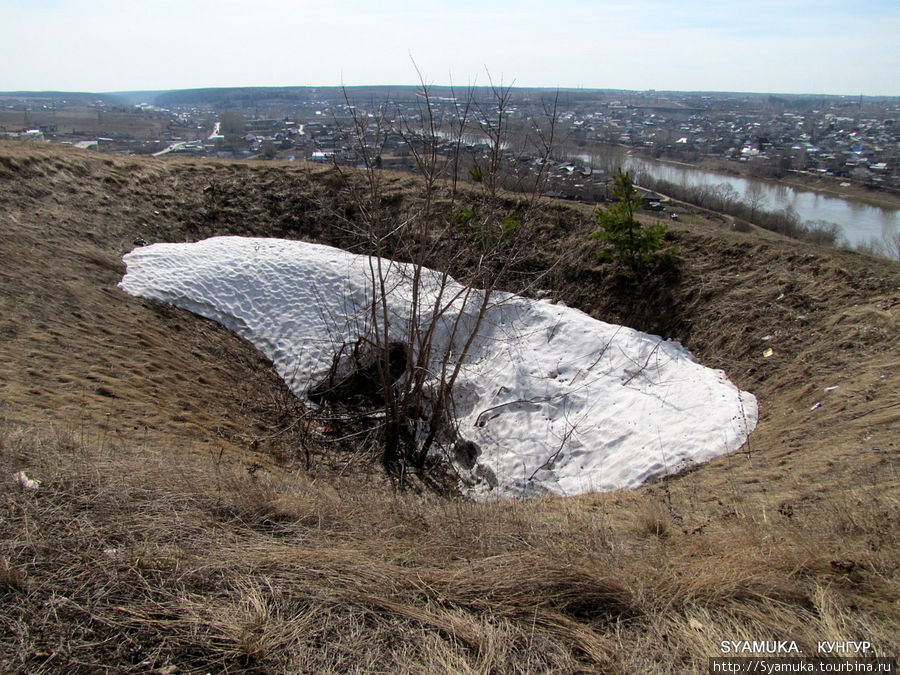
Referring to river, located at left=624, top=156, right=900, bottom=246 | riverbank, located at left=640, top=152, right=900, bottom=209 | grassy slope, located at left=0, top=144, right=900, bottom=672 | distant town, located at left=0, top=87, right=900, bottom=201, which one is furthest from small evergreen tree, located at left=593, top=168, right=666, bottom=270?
riverbank, located at left=640, top=152, right=900, bottom=209

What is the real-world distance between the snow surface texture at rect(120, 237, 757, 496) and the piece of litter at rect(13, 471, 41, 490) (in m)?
4.13

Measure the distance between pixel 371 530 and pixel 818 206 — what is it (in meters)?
28.2

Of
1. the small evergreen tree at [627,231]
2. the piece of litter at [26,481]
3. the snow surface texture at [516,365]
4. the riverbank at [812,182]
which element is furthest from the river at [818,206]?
the piece of litter at [26,481]

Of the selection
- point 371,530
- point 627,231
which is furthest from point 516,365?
point 371,530

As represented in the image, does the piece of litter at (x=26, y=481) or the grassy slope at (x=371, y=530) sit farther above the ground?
the piece of litter at (x=26, y=481)

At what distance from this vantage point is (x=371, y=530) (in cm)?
373

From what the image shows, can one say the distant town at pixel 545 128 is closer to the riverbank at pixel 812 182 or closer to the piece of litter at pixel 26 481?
the riverbank at pixel 812 182

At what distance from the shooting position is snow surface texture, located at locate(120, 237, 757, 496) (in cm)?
682

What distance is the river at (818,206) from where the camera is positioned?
20.1 m

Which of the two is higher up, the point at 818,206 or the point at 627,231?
the point at 627,231

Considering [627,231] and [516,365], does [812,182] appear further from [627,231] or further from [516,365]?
[516,365]

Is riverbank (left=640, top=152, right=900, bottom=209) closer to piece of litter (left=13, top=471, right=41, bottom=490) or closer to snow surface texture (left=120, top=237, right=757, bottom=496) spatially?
snow surface texture (left=120, top=237, right=757, bottom=496)

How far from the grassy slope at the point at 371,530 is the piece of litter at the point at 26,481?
0.06 meters

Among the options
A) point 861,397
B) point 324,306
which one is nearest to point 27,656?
point 861,397
